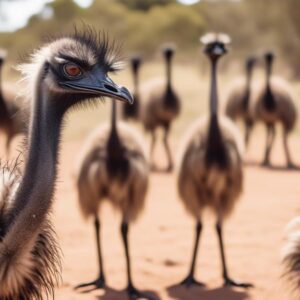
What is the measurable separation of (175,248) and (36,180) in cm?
439

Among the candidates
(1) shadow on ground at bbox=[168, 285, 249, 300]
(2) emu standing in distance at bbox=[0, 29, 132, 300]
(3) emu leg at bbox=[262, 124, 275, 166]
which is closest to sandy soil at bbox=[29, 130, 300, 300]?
(1) shadow on ground at bbox=[168, 285, 249, 300]

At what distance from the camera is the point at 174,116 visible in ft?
45.2

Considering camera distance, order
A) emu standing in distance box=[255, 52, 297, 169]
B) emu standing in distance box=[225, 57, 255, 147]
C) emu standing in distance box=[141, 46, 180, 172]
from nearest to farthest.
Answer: emu standing in distance box=[141, 46, 180, 172] < emu standing in distance box=[255, 52, 297, 169] < emu standing in distance box=[225, 57, 255, 147]

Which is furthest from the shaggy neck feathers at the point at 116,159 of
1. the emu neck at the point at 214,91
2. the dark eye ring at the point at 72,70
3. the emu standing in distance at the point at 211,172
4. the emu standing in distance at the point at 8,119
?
the emu standing in distance at the point at 8,119

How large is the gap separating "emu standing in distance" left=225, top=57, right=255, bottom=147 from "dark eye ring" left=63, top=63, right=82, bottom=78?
36.5 ft

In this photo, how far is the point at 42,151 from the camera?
3.43m

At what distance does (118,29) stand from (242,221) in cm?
3811

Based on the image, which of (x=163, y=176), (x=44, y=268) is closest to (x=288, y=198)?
(x=163, y=176)

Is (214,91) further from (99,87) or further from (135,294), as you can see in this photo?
(99,87)

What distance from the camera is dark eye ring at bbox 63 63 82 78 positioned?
3.61 metres

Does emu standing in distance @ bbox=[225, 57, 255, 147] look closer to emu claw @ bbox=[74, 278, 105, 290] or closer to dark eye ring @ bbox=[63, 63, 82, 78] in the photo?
emu claw @ bbox=[74, 278, 105, 290]

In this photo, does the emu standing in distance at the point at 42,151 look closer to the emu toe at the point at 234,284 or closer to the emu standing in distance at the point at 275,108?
the emu toe at the point at 234,284

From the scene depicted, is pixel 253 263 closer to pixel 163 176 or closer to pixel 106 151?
pixel 106 151

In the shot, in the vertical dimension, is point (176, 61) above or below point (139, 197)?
above
